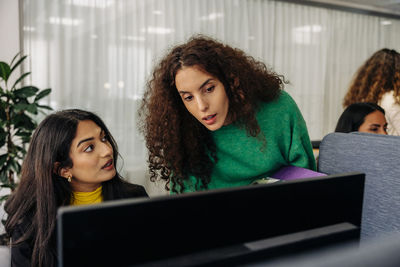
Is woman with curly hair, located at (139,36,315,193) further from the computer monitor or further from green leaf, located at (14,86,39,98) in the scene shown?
green leaf, located at (14,86,39,98)

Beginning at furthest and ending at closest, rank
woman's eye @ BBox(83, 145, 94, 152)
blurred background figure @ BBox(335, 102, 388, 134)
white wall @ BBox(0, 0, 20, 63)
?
white wall @ BBox(0, 0, 20, 63) < blurred background figure @ BBox(335, 102, 388, 134) < woman's eye @ BBox(83, 145, 94, 152)

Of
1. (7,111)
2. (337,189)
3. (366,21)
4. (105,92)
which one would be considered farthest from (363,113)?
(366,21)

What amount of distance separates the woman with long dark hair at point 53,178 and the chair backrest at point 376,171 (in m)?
0.92

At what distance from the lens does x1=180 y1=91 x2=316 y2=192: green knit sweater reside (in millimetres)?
1057

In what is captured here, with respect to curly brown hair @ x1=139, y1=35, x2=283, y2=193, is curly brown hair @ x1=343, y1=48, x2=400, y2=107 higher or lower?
higher

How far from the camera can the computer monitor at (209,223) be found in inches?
12.9

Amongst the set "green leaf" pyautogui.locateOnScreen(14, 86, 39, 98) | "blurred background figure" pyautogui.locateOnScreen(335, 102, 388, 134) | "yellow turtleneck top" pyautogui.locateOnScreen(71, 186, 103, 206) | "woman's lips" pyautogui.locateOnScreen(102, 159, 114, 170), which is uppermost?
"green leaf" pyautogui.locateOnScreen(14, 86, 39, 98)

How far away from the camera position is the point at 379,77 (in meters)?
2.43

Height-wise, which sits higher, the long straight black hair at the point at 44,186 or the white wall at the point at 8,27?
the white wall at the point at 8,27

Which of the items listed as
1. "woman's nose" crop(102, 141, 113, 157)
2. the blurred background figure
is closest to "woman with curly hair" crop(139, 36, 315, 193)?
"woman's nose" crop(102, 141, 113, 157)

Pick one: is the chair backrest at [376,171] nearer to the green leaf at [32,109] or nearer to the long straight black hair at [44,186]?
the long straight black hair at [44,186]

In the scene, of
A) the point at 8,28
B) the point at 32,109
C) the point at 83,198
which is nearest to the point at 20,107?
the point at 32,109

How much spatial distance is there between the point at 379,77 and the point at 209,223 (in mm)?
2440

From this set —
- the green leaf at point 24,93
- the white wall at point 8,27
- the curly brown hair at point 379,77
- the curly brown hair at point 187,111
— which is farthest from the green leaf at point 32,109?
the curly brown hair at point 379,77
